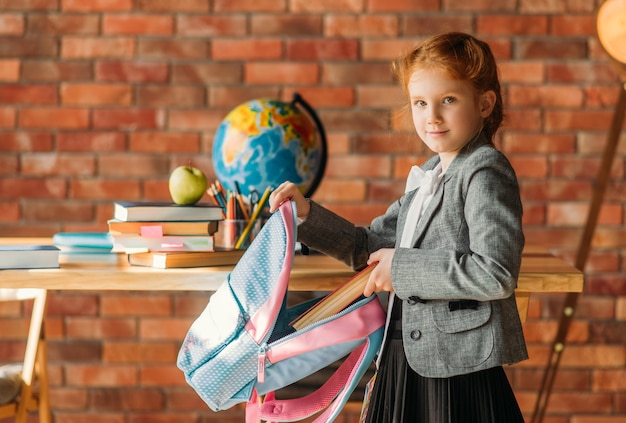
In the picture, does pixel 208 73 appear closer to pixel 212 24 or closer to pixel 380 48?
pixel 212 24

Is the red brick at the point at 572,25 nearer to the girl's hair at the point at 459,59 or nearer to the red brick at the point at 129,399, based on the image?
the girl's hair at the point at 459,59

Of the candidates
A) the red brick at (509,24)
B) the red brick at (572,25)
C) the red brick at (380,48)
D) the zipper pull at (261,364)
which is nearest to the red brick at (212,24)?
the red brick at (380,48)

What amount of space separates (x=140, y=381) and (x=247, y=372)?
1.38 m

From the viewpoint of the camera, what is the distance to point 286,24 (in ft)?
8.14

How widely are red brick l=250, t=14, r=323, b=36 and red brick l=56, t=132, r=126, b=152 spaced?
0.54 metres

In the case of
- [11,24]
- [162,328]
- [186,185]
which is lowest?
[162,328]

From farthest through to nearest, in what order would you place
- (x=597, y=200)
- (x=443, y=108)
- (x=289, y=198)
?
1. (x=597, y=200)
2. (x=289, y=198)
3. (x=443, y=108)

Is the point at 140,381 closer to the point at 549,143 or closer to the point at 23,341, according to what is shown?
the point at 23,341

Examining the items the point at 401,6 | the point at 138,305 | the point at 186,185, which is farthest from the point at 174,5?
the point at 186,185

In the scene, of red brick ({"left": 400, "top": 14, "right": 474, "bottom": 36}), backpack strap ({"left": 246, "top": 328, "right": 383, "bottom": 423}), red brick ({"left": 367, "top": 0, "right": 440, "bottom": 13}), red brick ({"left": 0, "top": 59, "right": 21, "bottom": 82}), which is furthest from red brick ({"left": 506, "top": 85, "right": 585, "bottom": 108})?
red brick ({"left": 0, "top": 59, "right": 21, "bottom": 82})

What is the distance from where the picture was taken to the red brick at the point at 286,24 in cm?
248

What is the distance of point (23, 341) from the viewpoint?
8.43 ft

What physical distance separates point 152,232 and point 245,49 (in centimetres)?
111

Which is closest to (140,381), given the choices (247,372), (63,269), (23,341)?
(23,341)
